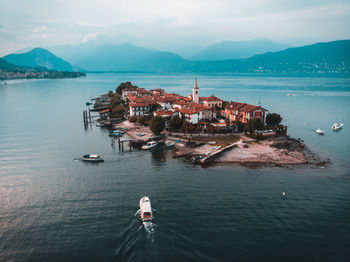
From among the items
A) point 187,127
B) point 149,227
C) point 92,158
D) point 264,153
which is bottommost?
point 149,227

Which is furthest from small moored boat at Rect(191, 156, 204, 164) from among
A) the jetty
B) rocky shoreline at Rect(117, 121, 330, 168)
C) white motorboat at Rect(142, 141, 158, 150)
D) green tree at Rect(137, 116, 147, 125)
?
green tree at Rect(137, 116, 147, 125)

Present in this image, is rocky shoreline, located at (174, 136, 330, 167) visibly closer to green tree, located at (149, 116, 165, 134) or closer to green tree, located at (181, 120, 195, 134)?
green tree, located at (181, 120, 195, 134)

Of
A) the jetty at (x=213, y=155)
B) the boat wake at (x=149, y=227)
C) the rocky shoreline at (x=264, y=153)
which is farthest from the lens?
the jetty at (x=213, y=155)

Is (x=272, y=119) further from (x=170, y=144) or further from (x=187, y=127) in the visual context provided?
(x=170, y=144)

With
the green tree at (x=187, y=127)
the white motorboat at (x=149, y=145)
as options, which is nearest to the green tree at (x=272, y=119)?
the green tree at (x=187, y=127)

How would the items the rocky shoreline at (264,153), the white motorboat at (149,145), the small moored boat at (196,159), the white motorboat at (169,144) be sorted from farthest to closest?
1. the white motorboat at (169,144)
2. the white motorboat at (149,145)
3. the small moored boat at (196,159)
4. the rocky shoreline at (264,153)

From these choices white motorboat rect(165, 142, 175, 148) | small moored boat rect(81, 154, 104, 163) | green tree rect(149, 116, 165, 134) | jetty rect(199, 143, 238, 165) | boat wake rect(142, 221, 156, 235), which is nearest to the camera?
boat wake rect(142, 221, 156, 235)

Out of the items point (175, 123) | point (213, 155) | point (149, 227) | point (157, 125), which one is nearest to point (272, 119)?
point (175, 123)

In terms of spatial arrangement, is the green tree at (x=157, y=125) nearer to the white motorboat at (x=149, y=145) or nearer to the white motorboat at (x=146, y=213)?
the white motorboat at (x=149, y=145)

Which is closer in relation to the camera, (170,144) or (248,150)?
(248,150)

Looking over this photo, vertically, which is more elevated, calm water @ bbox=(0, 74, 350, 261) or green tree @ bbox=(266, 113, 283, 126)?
green tree @ bbox=(266, 113, 283, 126)

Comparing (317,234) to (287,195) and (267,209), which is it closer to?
(267,209)
